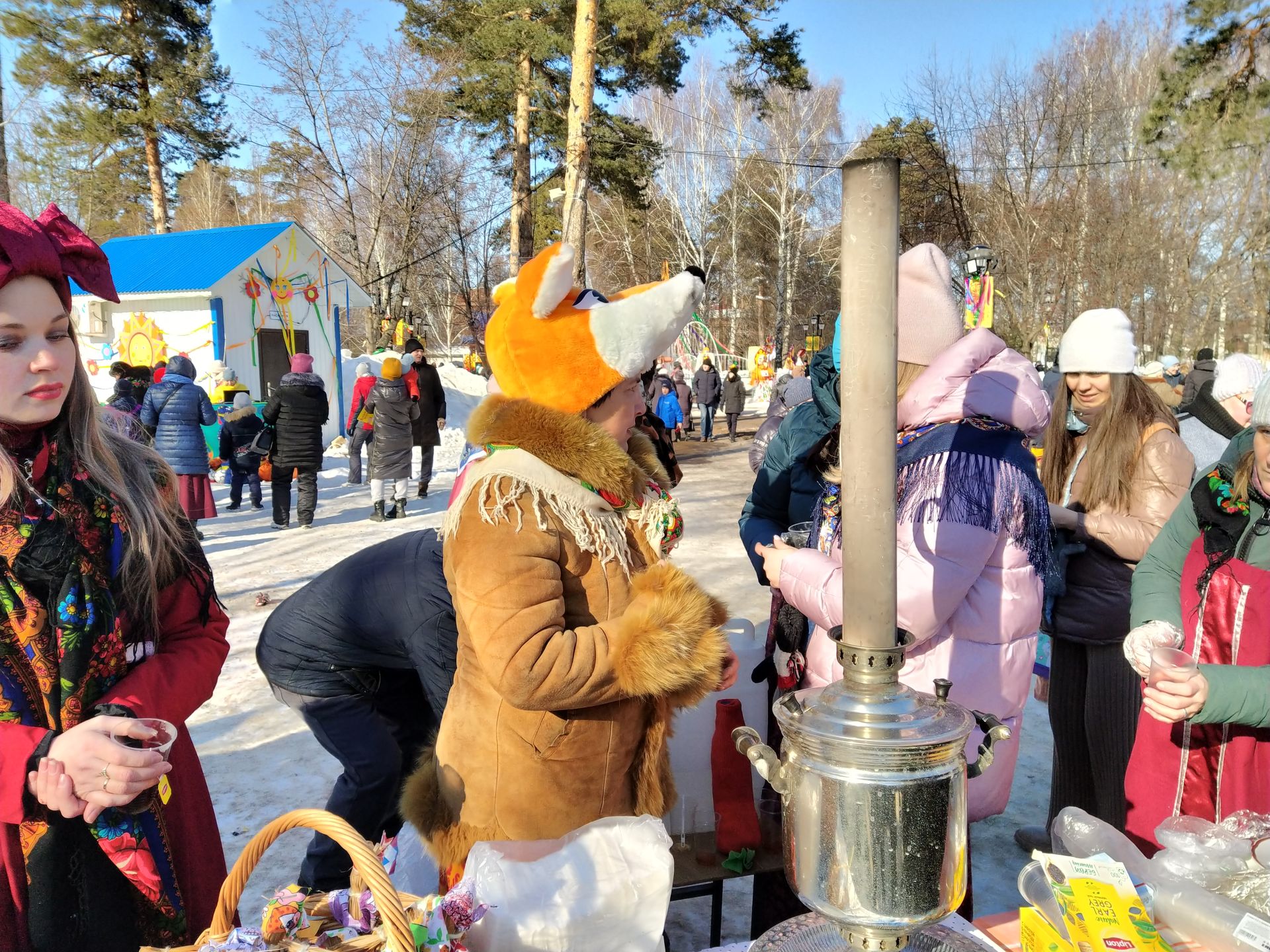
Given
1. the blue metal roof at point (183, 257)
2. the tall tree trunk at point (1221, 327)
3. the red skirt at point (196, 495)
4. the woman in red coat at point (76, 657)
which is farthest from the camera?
the tall tree trunk at point (1221, 327)

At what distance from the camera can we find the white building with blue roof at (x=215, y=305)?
1348 centimetres

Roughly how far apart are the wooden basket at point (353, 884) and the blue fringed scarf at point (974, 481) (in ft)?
3.79

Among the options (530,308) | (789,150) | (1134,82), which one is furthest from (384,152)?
(530,308)

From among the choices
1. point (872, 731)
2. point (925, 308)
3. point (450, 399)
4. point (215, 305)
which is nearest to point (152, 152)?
point (215, 305)

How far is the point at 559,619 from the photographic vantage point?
5.33ft

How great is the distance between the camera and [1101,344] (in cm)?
289

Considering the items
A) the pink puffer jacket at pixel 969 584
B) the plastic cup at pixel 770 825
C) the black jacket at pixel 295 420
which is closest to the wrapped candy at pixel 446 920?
the pink puffer jacket at pixel 969 584

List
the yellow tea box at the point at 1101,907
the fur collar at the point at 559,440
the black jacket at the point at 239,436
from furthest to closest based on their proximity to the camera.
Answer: the black jacket at the point at 239,436 → the fur collar at the point at 559,440 → the yellow tea box at the point at 1101,907

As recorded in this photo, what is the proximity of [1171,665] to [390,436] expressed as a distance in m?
8.64

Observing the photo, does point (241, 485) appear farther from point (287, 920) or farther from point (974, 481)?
point (974, 481)

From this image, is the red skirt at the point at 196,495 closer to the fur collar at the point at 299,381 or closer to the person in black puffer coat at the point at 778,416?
the fur collar at the point at 299,381

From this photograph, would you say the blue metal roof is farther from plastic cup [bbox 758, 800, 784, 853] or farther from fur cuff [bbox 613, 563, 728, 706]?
fur cuff [bbox 613, 563, 728, 706]

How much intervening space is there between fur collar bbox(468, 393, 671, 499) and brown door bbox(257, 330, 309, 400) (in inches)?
Answer: 543

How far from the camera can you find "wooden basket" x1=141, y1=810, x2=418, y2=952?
1076 millimetres
